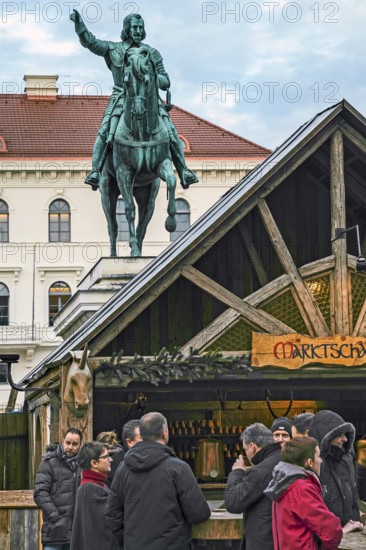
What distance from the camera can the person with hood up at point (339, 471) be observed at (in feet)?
34.9

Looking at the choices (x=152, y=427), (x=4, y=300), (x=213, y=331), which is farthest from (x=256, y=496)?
(x=4, y=300)

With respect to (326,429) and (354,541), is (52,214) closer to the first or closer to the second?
(326,429)

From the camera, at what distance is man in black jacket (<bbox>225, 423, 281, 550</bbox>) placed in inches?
390

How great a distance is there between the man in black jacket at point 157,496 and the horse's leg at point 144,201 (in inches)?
650

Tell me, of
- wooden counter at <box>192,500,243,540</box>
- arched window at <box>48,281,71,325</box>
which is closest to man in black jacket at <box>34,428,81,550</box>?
wooden counter at <box>192,500,243,540</box>

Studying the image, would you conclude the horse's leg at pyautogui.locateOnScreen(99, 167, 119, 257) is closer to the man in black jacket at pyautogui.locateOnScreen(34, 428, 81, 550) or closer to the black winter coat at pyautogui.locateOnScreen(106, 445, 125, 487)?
the man in black jacket at pyautogui.locateOnScreen(34, 428, 81, 550)

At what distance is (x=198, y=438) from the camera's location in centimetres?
1984

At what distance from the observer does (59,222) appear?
227 ft

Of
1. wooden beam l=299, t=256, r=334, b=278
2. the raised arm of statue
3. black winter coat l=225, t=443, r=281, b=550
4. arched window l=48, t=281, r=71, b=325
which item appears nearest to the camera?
black winter coat l=225, t=443, r=281, b=550

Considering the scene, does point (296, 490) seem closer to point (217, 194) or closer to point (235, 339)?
point (235, 339)

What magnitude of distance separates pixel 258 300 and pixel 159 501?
26.4 feet

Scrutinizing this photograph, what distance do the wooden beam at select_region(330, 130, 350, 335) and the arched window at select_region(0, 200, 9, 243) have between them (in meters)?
51.9

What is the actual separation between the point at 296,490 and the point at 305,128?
9.79m

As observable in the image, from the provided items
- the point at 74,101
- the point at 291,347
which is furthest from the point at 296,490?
the point at 74,101
